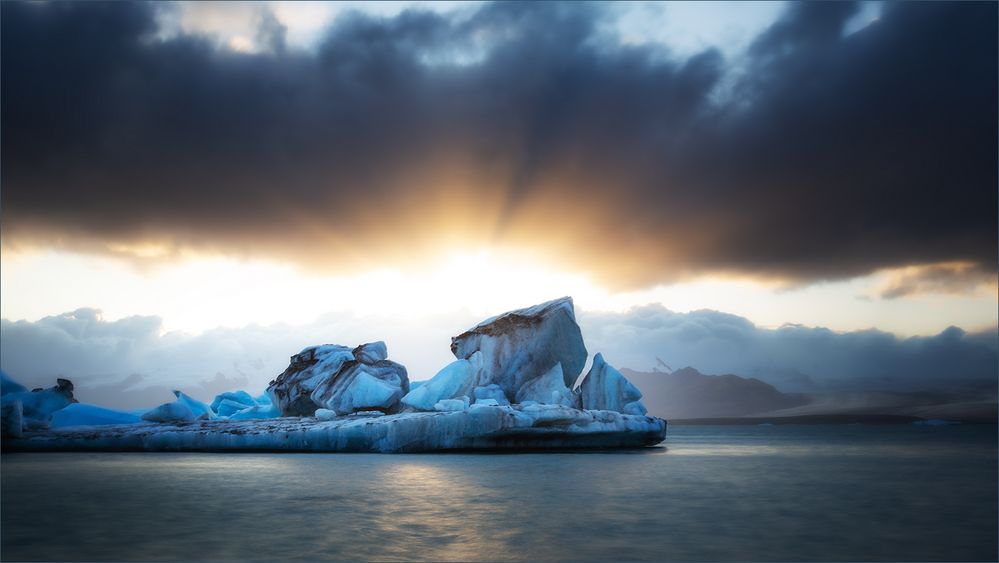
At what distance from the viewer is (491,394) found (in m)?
28.8

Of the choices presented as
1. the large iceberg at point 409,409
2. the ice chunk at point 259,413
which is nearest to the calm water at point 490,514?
the large iceberg at point 409,409

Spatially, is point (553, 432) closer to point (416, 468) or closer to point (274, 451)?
point (416, 468)

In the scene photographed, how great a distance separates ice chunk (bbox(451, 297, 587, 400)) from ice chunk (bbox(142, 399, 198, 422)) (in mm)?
12630

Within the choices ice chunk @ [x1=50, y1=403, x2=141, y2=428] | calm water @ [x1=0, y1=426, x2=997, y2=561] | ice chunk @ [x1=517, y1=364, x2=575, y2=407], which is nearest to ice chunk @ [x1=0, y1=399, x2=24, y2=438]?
ice chunk @ [x1=50, y1=403, x2=141, y2=428]

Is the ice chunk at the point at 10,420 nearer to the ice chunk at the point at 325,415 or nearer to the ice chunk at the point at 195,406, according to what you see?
the ice chunk at the point at 195,406

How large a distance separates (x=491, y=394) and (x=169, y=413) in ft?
44.1

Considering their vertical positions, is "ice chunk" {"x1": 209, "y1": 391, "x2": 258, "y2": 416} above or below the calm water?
above

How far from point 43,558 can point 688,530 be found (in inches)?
288

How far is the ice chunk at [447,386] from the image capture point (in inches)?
995

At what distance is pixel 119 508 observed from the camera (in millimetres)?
9992

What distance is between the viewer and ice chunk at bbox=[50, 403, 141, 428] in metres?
29.6

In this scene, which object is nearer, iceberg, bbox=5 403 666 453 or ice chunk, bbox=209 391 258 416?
iceberg, bbox=5 403 666 453

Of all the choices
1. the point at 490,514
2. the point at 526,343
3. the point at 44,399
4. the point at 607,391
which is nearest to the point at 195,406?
the point at 44,399

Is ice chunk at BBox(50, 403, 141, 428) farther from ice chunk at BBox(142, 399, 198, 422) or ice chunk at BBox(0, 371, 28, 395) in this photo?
ice chunk at BBox(142, 399, 198, 422)
